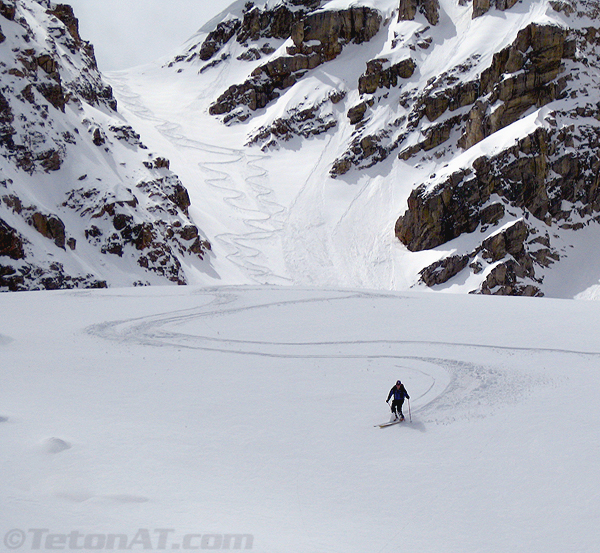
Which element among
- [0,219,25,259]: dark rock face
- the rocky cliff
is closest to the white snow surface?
the rocky cliff

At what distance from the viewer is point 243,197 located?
8875cm

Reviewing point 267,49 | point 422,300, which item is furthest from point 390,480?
point 267,49

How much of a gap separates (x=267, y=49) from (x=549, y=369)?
116414 mm

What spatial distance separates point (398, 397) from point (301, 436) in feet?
9.98

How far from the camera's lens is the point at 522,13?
290ft

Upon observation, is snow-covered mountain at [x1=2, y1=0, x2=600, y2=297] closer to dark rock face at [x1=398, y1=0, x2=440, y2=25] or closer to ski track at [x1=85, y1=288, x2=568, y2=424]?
dark rock face at [x1=398, y1=0, x2=440, y2=25]

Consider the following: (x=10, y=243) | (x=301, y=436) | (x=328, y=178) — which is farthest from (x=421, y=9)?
(x=301, y=436)

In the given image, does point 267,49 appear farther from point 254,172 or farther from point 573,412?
point 573,412

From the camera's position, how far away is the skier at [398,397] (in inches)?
650

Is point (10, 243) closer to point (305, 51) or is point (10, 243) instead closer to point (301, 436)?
point (301, 436)

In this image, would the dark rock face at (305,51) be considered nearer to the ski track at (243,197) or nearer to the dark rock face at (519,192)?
the ski track at (243,197)

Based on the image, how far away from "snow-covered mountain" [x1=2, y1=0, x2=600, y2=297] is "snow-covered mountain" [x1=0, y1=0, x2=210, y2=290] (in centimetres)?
56

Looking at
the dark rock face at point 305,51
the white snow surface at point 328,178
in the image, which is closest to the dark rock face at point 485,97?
the white snow surface at point 328,178

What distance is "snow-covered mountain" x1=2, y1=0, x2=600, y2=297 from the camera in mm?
70875
